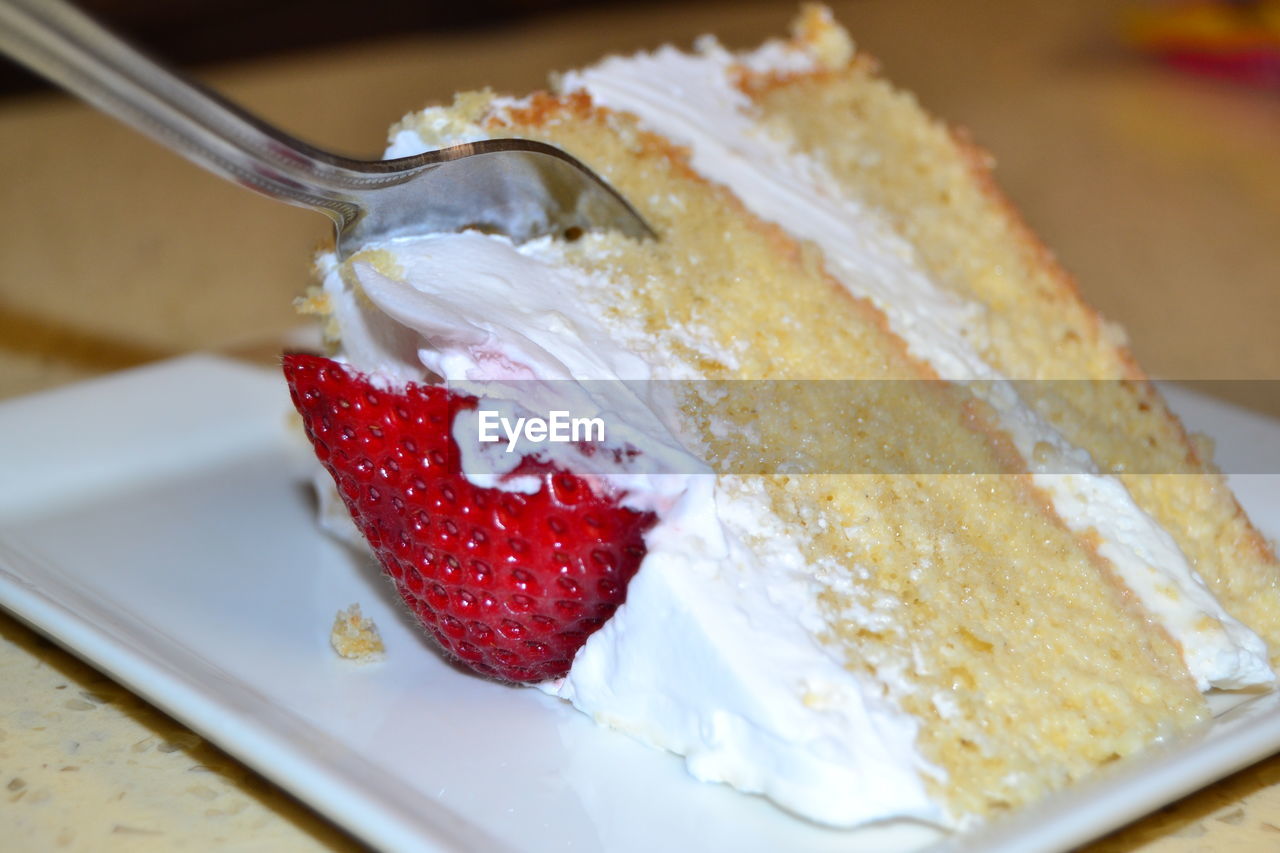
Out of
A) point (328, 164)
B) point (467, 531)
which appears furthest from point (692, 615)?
point (328, 164)

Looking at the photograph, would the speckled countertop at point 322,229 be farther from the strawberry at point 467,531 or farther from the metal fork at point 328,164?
the metal fork at point 328,164

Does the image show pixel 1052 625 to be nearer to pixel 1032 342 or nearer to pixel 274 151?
pixel 1032 342

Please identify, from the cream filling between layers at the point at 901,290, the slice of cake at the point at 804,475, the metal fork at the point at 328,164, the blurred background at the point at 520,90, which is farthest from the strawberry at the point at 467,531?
the cream filling between layers at the point at 901,290

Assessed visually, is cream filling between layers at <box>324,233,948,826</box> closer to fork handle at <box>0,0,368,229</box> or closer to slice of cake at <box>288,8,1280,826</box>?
slice of cake at <box>288,8,1280,826</box>

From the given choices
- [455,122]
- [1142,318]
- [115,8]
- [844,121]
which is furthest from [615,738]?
[115,8]

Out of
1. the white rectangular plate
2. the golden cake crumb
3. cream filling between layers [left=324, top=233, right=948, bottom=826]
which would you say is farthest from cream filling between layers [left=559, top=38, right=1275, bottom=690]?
the golden cake crumb

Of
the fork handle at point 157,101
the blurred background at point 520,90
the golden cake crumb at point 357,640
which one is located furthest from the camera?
the blurred background at point 520,90
